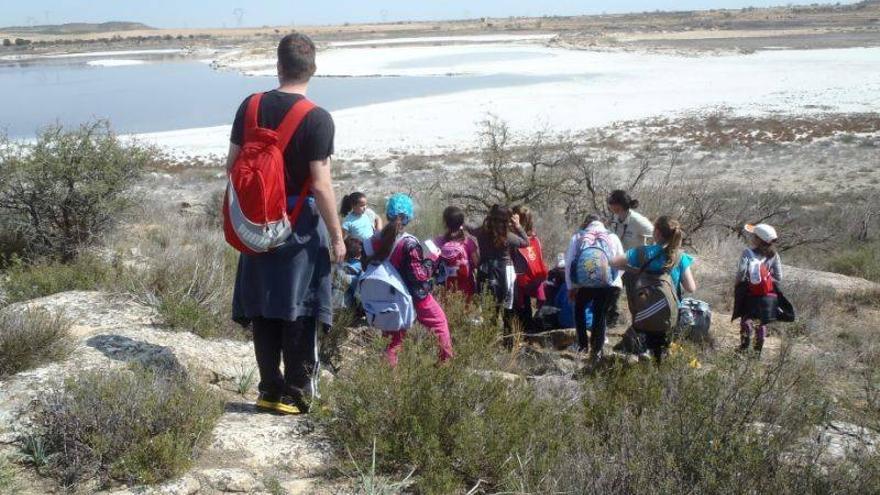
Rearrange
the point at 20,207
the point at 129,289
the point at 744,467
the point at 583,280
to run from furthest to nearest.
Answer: the point at 20,207 < the point at 583,280 < the point at 129,289 < the point at 744,467

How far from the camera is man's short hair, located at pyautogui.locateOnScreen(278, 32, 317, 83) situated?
11.5 ft

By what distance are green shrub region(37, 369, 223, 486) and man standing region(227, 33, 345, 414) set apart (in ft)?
1.65

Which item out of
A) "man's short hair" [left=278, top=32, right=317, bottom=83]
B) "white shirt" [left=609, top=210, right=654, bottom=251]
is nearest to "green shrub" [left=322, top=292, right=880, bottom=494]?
"man's short hair" [left=278, top=32, right=317, bottom=83]

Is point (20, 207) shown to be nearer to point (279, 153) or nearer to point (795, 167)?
point (279, 153)

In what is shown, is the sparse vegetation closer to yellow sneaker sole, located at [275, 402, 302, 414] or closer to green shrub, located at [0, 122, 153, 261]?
green shrub, located at [0, 122, 153, 261]

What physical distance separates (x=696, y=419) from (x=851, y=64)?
51698 mm

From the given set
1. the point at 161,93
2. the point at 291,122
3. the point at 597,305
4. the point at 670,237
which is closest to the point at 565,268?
the point at 597,305

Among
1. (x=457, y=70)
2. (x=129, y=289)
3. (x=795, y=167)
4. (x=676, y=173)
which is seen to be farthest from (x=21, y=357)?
(x=457, y=70)

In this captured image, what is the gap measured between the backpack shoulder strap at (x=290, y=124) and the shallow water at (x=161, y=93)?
1031 inches

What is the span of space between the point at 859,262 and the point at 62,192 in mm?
10348

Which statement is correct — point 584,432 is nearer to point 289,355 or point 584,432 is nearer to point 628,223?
point 289,355

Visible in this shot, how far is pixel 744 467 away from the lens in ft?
9.25

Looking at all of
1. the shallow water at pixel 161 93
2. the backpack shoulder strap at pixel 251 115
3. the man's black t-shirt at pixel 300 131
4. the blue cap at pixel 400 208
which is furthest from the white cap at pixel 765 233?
the shallow water at pixel 161 93

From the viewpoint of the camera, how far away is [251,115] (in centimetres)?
351
